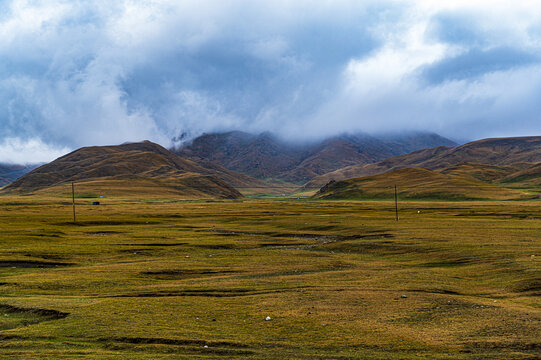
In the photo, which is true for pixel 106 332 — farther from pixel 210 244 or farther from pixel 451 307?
pixel 210 244

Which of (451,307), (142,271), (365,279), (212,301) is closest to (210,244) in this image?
(142,271)

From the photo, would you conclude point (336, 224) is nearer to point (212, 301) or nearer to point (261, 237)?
point (261, 237)

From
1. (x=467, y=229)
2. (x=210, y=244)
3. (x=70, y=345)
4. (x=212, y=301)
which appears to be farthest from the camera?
(x=467, y=229)

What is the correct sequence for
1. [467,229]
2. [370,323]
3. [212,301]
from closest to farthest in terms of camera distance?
[370,323] → [212,301] → [467,229]

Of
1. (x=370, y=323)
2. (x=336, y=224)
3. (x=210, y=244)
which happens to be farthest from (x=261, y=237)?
(x=370, y=323)

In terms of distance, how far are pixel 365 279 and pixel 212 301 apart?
13.8 m

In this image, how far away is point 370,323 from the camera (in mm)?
23188

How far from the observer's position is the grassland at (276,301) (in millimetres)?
19422

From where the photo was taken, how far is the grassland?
1942 centimetres

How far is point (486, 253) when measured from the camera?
154 feet

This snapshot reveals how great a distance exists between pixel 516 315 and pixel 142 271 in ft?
95.5

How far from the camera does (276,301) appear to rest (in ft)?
92.9

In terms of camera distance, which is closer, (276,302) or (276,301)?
(276,302)

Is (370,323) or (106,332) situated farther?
(370,323)
